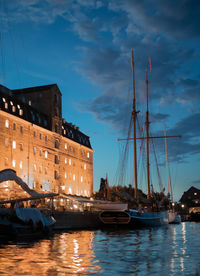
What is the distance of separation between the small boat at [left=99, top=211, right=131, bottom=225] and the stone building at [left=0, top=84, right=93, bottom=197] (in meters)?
11.7

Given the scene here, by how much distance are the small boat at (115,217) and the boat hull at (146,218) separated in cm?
74

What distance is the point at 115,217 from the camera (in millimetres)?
46281

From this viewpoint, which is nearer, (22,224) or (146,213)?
(22,224)

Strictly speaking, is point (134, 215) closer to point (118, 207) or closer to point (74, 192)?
point (118, 207)

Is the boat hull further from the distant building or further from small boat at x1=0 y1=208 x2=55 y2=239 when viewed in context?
the distant building

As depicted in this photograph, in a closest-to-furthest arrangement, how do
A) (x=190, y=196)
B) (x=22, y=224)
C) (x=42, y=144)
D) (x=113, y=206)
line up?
(x=22, y=224), (x=113, y=206), (x=42, y=144), (x=190, y=196)

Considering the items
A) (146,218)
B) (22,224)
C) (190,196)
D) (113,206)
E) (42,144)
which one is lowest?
(146,218)

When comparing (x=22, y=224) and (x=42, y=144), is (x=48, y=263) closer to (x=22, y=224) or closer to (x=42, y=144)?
(x=22, y=224)

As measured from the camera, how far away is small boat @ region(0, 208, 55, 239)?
27.5 meters

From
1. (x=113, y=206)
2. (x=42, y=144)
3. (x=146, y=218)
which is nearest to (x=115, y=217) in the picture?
(x=113, y=206)

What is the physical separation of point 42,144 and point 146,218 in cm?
2401

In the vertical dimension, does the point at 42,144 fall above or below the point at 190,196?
Result: above

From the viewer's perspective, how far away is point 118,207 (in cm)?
4469

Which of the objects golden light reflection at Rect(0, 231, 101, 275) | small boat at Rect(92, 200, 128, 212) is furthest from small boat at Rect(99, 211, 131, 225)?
golden light reflection at Rect(0, 231, 101, 275)
